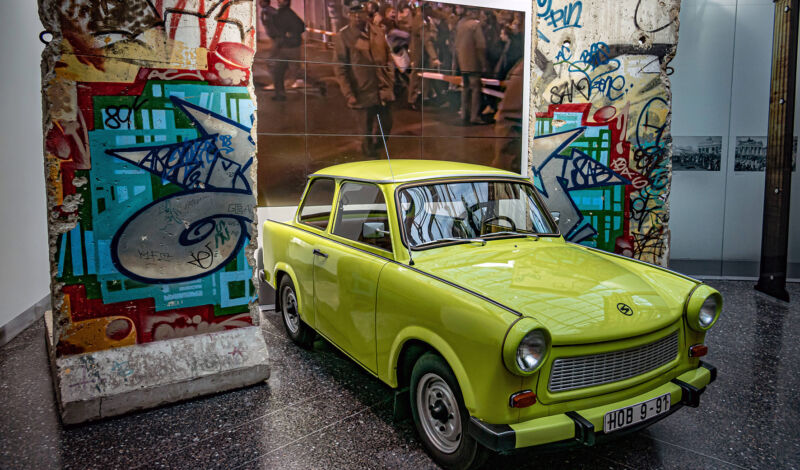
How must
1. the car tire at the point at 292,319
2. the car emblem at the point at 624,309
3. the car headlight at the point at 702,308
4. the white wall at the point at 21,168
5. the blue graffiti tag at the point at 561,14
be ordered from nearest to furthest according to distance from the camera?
the car emblem at the point at 624,309 → the car headlight at the point at 702,308 → the car tire at the point at 292,319 → the white wall at the point at 21,168 → the blue graffiti tag at the point at 561,14

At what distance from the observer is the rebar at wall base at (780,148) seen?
6.38 meters

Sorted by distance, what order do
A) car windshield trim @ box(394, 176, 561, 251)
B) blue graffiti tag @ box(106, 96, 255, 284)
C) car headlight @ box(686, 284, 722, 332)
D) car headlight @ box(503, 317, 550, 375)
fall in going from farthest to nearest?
blue graffiti tag @ box(106, 96, 255, 284)
car windshield trim @ box(394, 176, 561, 251)
car headlight @ box(686, 284, 722, 332)
car headlight @ box(503, 317, 550, 375)

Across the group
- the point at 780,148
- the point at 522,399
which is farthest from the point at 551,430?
the point at 780,148

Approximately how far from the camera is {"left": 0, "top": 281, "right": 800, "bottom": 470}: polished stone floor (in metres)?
3.02

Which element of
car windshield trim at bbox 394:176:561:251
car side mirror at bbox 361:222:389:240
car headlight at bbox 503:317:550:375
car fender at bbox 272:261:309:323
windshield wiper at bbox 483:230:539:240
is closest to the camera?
car headlight at bbox 503:317:550:375

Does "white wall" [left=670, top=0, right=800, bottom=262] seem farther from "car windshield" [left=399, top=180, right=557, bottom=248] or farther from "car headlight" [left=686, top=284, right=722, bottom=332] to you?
"car headlight" [left=686, top=284, right=722, bottom=332]

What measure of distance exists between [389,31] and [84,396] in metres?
5.09

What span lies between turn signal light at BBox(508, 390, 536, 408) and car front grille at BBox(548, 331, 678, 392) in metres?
0.13

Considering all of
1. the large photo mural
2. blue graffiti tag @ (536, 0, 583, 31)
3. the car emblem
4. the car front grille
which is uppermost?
blue graffiti tag @ (536, 0, 583, 31)

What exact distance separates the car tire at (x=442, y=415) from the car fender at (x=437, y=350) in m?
0.09

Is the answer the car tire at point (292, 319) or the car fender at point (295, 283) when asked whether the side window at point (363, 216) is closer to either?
the car fender at point (295, 283)

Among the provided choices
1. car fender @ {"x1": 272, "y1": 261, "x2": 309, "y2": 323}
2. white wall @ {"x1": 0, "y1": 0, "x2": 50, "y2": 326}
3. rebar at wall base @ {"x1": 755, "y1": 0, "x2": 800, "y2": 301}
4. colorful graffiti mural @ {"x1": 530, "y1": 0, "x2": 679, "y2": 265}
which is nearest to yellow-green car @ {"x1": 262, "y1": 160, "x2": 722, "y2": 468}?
car fender @ {"x1": 272, "y1": 261, "x2": 309, "y2": 323}

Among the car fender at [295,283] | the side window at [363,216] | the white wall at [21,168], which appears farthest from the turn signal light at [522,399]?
the white wall at [21,168]

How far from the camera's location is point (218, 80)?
3.91 m
